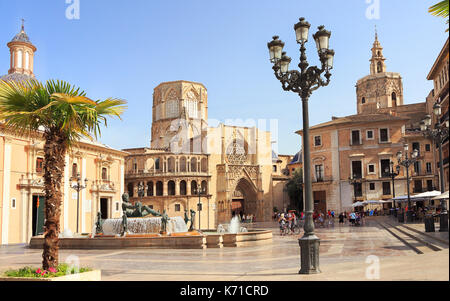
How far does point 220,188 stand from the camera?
5662 cm

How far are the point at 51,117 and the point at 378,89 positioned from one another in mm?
67310

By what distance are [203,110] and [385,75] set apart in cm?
2901

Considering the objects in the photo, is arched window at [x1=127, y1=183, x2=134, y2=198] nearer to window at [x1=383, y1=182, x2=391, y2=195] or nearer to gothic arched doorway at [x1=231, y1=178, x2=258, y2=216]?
gothic arched doorway at [x1=231, y1=178, x2=258, y2=216]

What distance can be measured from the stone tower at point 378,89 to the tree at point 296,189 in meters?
16.8

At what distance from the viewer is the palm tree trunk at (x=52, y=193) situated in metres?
8.30

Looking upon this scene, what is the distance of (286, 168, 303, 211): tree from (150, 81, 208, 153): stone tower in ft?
46.4

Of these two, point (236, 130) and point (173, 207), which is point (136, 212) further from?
point (236, 130)

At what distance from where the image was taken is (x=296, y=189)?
6072 centimetres

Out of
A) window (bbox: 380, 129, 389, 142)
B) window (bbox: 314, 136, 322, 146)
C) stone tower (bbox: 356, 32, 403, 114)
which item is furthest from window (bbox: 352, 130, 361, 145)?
stone tower (bbox: 356, 32, 403, 114)

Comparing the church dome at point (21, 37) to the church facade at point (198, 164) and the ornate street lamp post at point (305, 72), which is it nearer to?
the church facade at point (198, 164)

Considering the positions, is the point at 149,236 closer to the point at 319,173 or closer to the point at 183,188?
the point at 319,173

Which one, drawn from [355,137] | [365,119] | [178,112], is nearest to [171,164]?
[178,112]

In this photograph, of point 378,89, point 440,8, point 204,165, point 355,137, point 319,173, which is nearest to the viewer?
point 440,8
